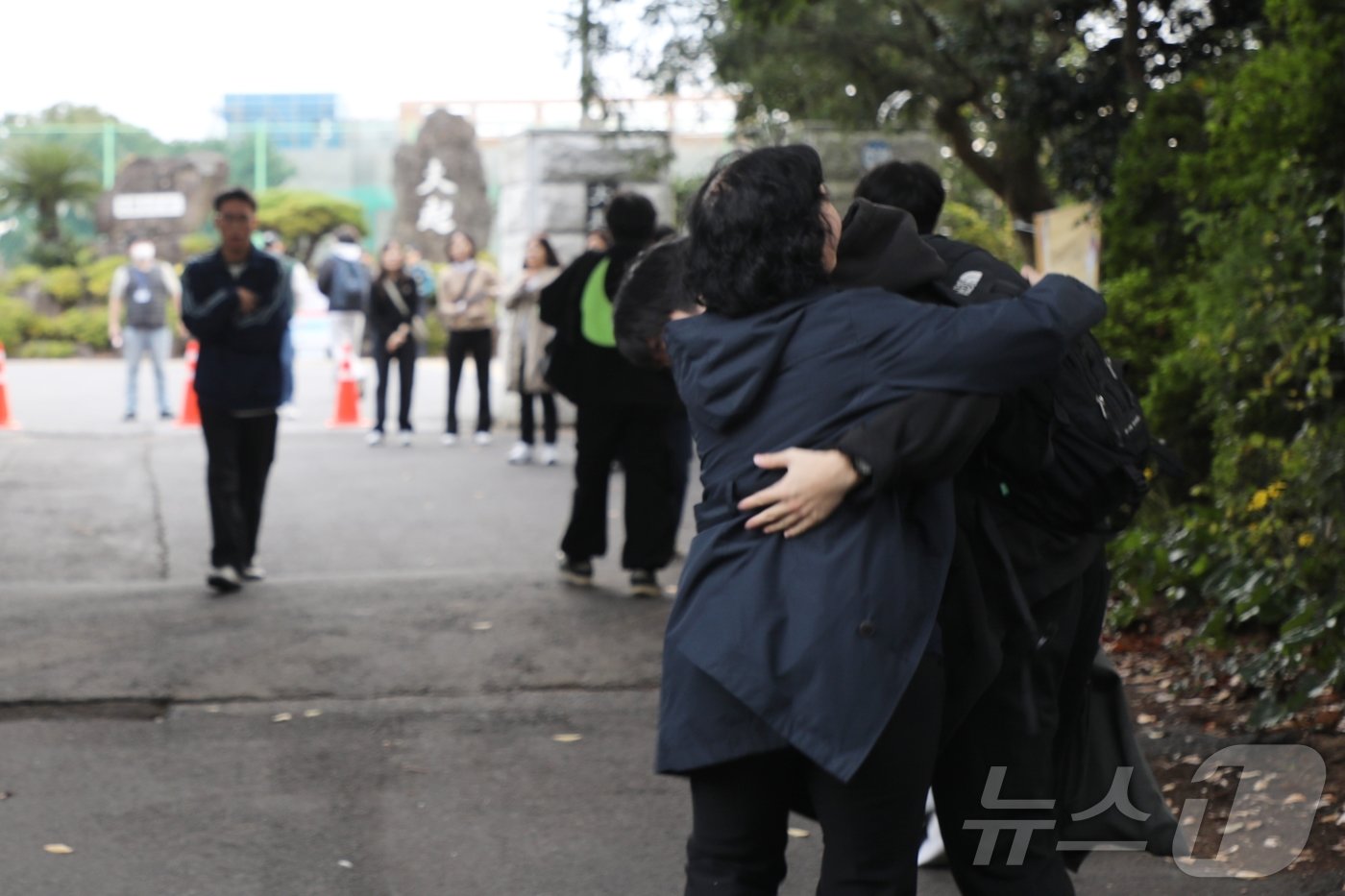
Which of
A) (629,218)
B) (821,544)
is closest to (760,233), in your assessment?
(821,544)

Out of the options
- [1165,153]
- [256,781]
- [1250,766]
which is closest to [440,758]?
[256,781]

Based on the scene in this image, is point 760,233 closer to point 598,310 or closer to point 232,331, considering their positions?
point 598,310

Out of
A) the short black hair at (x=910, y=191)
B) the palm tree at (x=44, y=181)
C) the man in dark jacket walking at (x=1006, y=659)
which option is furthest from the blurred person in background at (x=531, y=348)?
the palm tree at (x=44, y=181)

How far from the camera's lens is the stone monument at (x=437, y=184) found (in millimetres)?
41375

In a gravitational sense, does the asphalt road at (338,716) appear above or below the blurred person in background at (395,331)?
below

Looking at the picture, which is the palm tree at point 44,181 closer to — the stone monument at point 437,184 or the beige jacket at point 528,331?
the stone monument at point 437,184

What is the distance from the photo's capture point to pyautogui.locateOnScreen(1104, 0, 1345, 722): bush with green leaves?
5922 millimetres

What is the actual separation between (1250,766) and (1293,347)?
5.62ft

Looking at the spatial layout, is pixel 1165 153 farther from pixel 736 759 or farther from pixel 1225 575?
pixel 736 759

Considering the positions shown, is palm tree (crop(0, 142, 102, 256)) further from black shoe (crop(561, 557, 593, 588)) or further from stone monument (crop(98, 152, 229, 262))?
black shoe (crop(561, 557, 593, 588))

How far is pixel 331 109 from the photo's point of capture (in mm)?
51250

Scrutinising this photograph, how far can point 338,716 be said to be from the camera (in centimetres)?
612

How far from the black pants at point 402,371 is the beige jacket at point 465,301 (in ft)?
1.70

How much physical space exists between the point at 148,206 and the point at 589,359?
33851 mm
